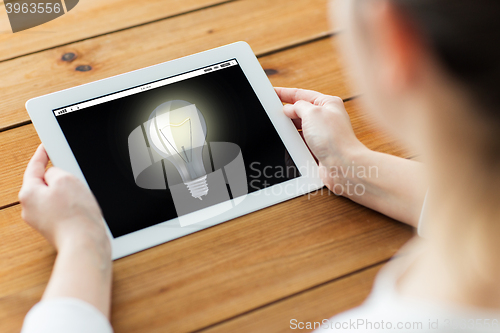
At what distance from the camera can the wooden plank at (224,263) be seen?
0.47 m

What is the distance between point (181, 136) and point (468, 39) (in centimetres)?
40

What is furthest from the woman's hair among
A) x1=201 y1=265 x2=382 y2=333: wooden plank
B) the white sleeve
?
the white sleeve

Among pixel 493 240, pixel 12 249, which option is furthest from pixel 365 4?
pixel 12 249

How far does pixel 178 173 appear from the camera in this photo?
553 mm

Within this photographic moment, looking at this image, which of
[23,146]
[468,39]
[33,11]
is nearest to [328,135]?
[468,39]

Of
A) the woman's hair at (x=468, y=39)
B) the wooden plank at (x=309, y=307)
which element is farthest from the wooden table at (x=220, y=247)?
the woman's hair at (x=468, y=39)

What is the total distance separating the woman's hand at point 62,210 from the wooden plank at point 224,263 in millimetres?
51

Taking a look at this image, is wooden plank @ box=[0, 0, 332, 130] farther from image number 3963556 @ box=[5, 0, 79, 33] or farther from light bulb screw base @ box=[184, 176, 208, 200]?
light bulb screw base @ box=[184, 176, 208, 200]

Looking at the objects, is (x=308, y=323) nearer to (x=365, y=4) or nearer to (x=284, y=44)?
(x=365, y=4)

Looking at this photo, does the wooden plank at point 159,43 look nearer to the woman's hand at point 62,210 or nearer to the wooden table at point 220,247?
the wooden table at point 220,247

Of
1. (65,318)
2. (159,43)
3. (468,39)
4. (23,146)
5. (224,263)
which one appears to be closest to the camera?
(468,39)

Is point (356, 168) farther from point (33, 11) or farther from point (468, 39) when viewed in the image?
point (33, 11)

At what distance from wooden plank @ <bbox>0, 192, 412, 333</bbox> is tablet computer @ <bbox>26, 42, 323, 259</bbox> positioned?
1.0 inches

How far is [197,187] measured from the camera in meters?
0.54
